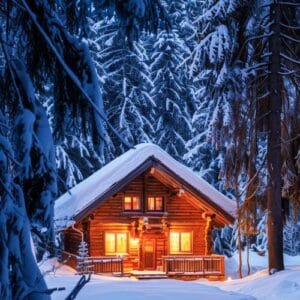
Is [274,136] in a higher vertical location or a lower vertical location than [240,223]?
higher

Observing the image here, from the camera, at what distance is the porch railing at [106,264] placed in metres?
25.5

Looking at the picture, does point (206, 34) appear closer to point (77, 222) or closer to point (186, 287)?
point (77, 222)

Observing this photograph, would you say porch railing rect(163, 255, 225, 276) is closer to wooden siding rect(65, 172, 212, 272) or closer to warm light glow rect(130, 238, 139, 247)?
wooden siding rect(65, 172, 212, 272)

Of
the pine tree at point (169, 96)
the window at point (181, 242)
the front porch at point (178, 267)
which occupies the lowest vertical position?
the front porch at point (178, 267)

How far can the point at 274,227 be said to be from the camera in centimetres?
1950

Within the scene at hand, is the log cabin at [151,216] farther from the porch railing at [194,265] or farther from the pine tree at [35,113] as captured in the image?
the pine tree at [35,113]

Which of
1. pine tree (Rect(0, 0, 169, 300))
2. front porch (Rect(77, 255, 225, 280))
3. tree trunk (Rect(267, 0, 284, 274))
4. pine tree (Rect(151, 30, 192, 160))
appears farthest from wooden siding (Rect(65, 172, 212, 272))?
pine tree (Rect(0, 0, 169, 300))

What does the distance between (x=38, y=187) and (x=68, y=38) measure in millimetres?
1061

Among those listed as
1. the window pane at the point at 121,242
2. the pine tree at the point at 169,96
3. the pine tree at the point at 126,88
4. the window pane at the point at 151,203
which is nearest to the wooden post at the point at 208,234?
the window pane at the point at 151,203

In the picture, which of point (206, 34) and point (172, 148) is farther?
point (172, 148)

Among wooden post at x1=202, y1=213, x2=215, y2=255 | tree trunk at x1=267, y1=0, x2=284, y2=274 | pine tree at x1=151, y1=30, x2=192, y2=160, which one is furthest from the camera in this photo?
pine tree at x1=151, y1=30, x2=192, y2=160

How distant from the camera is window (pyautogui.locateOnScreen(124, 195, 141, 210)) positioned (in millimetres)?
28469

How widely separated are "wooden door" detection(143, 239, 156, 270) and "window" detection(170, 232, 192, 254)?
39.8 inches

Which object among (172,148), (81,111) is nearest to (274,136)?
(81,111)
